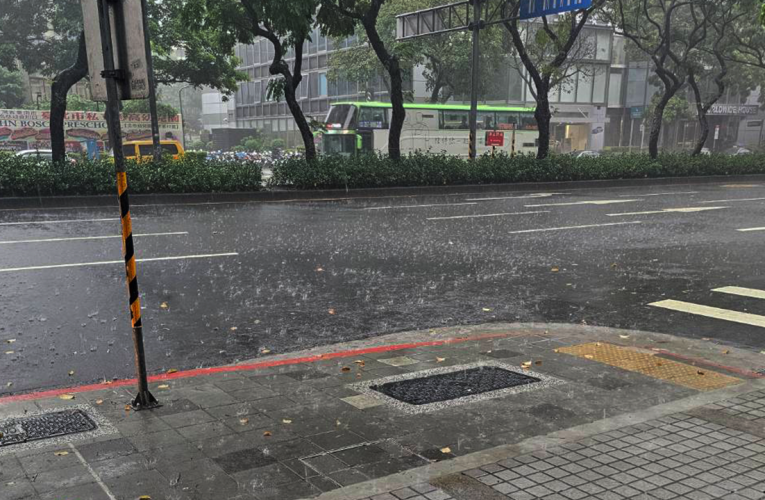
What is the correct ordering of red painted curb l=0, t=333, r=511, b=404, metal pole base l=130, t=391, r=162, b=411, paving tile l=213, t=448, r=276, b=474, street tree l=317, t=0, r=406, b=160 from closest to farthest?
paving tile l=213, t=448, r=276, b=474 → metal pole base l=130, t=391, r=162, b=411 → red painted curb l=0, t=333, r=511, b=404 → street tree l=317, t=0, r=406, b=160

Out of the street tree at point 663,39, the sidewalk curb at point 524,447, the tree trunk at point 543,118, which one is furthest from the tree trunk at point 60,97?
the street tree at point 663,39

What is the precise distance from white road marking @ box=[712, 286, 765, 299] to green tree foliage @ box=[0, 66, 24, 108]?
52.0 metres

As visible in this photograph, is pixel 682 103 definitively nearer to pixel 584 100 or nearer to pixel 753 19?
pixel 584 100

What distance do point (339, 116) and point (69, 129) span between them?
18.7 m

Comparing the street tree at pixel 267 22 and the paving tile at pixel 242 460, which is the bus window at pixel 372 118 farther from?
the paving tile at pixel 242 460

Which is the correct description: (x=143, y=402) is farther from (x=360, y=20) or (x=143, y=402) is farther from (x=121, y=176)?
(x=360, y=20)

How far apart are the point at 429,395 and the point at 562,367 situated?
1.37 meters

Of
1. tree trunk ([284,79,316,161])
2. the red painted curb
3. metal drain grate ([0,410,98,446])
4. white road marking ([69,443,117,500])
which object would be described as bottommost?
the red painted curb

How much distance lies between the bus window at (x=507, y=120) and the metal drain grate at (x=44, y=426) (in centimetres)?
3528

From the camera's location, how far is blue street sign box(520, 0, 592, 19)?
16.7m

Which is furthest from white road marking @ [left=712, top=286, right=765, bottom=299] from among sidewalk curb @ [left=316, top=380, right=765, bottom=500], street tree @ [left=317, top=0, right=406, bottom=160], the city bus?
the city bus

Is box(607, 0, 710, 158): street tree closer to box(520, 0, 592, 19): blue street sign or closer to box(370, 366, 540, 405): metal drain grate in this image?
box(520, 0, 592, 19): blue street sign

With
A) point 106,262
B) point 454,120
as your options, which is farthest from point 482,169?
point 106,262

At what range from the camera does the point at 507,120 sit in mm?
37812
